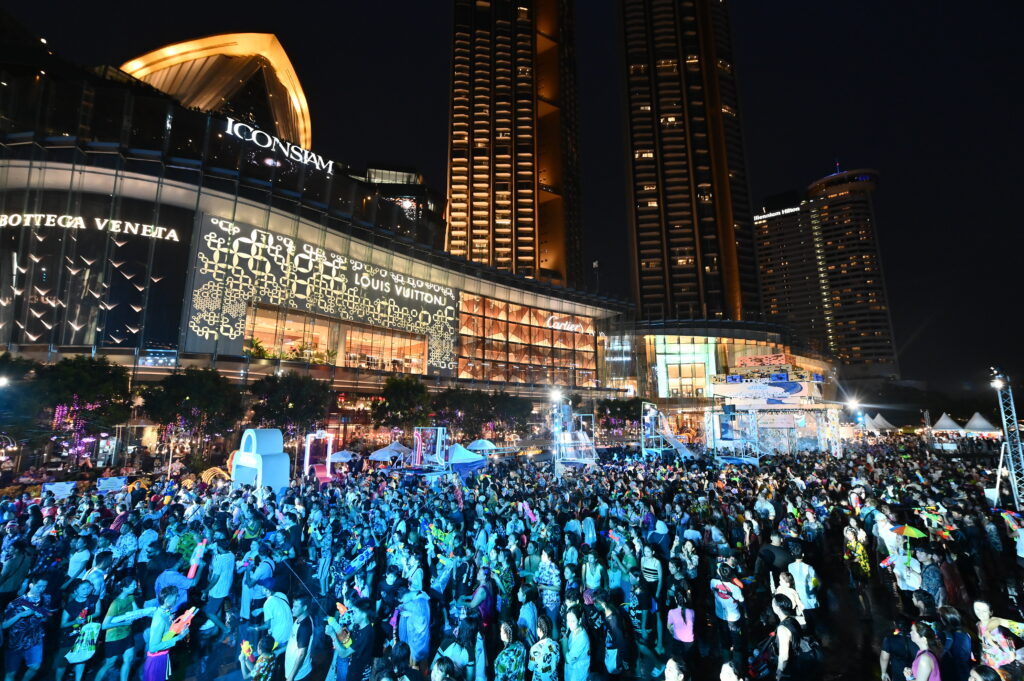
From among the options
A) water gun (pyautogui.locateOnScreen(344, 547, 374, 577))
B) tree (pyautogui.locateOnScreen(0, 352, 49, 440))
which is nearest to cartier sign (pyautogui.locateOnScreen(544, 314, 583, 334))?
tree (pyautogui.locateOnScreen(0, 352, 49, 440))

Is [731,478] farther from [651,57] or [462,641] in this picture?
[651,57]

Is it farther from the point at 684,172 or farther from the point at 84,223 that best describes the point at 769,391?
the point at 684,172

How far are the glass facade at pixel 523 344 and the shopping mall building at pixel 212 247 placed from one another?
1.41 ft

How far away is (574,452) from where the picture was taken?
2403cm

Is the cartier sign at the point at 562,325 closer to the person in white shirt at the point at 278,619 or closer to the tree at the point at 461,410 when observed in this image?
the tree at the point at 461,410

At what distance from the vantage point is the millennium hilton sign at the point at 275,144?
38669 millimetres

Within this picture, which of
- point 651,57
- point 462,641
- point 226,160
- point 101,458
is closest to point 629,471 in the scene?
point 462,641

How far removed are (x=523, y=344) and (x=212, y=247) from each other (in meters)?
36.4

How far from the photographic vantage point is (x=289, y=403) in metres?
30.5

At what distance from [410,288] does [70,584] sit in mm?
42774

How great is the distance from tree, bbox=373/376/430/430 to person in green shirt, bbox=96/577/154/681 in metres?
29.5

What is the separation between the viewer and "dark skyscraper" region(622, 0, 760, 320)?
345 ft

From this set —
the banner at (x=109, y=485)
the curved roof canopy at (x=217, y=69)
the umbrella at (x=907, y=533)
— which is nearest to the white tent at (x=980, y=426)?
the umbrella at (x=907, y=533)

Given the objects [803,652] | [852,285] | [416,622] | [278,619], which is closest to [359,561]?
[278,619]
